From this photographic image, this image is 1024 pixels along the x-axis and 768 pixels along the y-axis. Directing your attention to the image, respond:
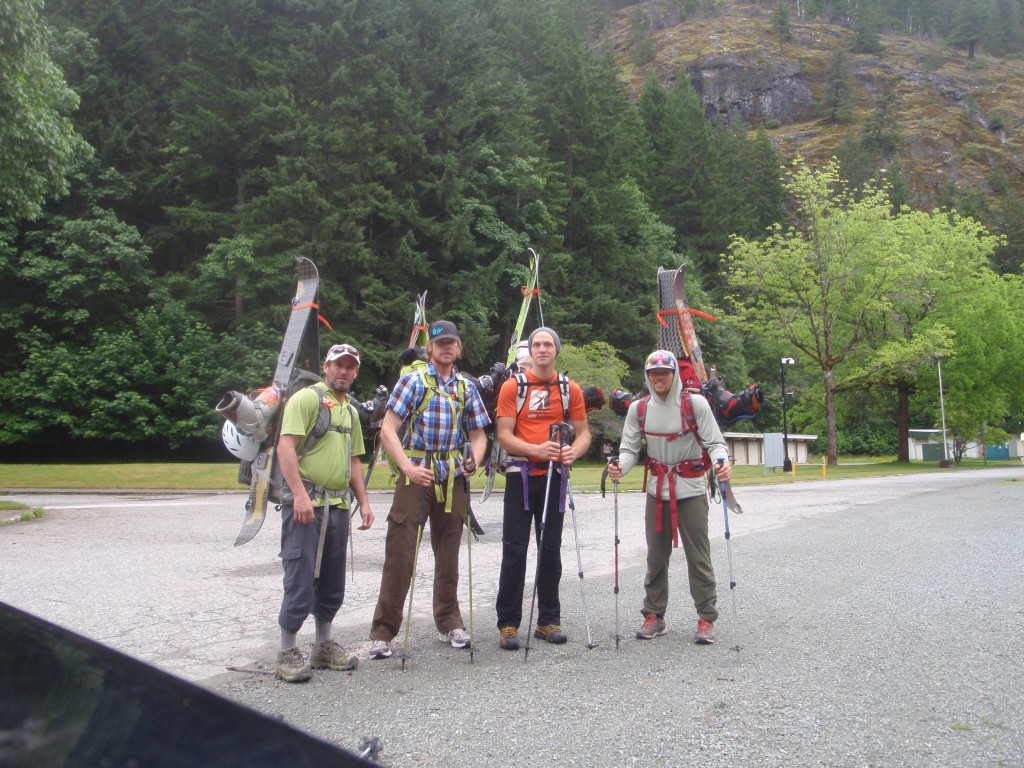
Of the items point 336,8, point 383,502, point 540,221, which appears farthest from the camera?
point 540,221

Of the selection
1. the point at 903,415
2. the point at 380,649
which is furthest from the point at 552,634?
the point at 903,415

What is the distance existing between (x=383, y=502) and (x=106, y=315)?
27.6 meters

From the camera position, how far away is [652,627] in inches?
215

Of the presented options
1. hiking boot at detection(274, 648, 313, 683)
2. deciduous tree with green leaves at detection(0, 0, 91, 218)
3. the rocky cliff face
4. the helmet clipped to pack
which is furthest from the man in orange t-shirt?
the rocky cliff face

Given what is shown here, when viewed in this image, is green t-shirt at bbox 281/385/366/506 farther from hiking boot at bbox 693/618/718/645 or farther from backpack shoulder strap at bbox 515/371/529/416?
hiking boot at bbox 693/618/718/645

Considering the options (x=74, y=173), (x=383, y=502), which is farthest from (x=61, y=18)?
(x=383, y=502)

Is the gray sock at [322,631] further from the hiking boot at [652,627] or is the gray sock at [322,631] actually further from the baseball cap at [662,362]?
the baseball cap at [662,362]

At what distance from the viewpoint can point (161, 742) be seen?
0.98 m

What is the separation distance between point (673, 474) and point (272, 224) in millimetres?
35379

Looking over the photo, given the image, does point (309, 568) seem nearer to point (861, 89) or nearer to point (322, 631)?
point (322, 631)

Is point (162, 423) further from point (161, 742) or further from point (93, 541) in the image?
point (161, 742)

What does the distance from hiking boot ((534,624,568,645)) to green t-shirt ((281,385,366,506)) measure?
5.28 ft

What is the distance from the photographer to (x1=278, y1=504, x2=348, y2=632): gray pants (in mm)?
4645

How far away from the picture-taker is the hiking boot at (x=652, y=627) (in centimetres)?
539
